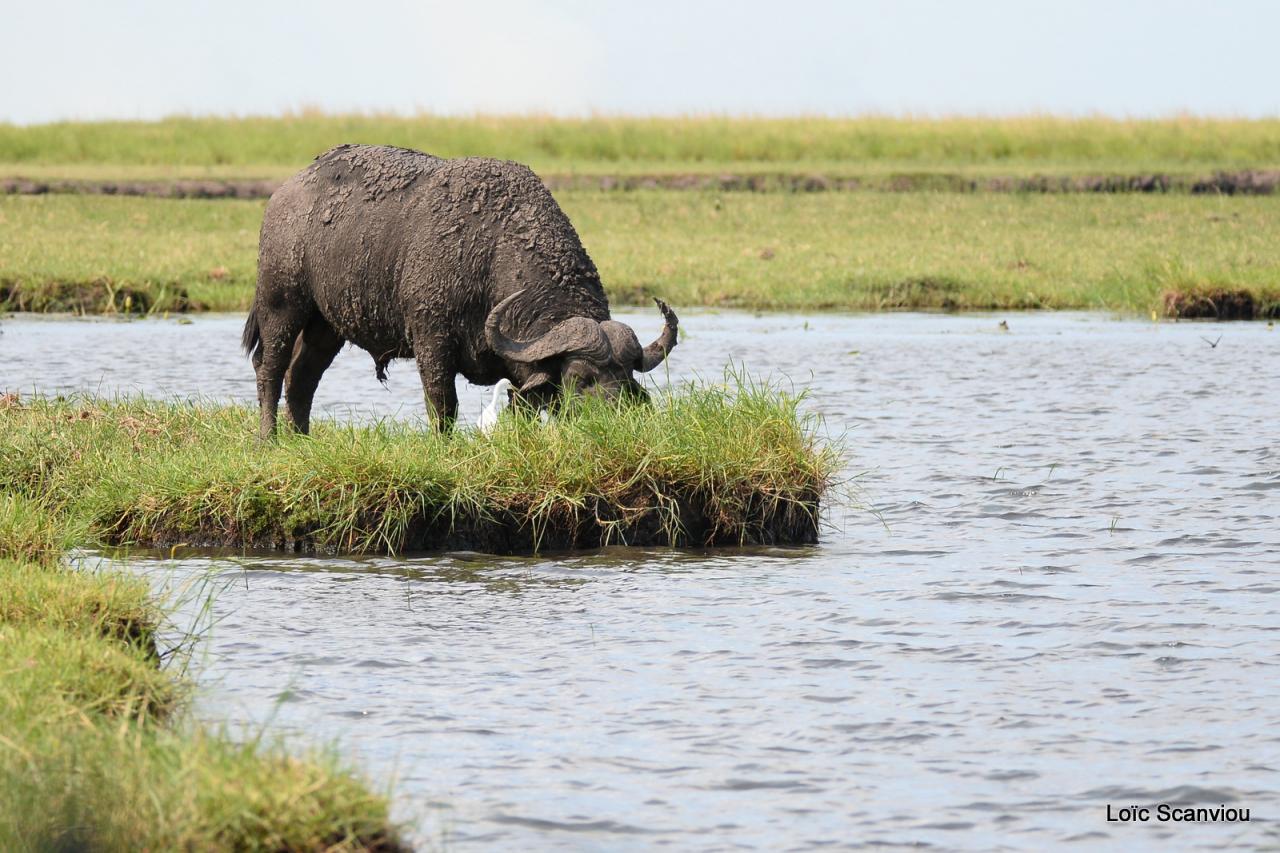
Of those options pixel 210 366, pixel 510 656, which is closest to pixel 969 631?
pixel 510 656

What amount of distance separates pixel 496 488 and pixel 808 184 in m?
32.7

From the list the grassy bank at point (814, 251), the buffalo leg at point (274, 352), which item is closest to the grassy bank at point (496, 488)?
the buffalo leg at point (274, 352)

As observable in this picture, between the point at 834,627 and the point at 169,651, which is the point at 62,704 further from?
the point at 834,627

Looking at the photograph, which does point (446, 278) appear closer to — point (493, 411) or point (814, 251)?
point (493, 411)

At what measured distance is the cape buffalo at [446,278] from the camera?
36.7ft

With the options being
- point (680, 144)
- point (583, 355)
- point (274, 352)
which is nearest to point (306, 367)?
point (274, 352)

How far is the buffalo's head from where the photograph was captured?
11016 millimetres

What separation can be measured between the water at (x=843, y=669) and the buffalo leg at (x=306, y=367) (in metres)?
3.05

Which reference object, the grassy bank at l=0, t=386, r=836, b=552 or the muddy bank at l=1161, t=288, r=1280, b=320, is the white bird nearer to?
the grassy bank at l=0, t=386, r=836, b=552

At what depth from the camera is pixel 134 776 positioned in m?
5.51

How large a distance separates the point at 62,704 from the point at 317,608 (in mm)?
2706

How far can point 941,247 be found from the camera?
102ft

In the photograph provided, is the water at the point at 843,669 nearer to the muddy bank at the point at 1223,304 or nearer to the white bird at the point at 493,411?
the white bird at the point at 493,411

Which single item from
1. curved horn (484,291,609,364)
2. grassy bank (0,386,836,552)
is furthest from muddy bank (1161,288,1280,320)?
curved horn (484,291,609,364)
